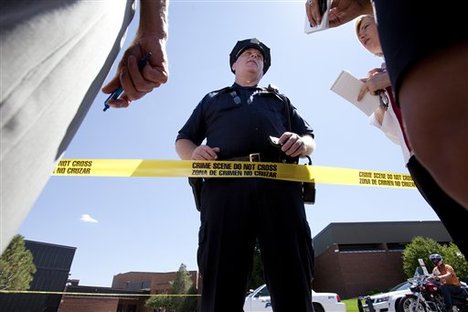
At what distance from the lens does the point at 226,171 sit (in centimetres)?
186

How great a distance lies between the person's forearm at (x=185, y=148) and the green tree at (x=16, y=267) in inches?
859

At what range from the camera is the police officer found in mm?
1560

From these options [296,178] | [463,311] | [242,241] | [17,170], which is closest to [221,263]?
[242,241]

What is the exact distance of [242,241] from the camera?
1634 millimetres

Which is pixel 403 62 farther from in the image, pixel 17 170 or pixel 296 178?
pixel 296 178

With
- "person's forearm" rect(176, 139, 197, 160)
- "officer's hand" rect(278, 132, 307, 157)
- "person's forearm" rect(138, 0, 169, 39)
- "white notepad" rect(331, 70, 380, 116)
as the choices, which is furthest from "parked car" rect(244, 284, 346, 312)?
"person's forearm" rect(138, 0, 169, 39)

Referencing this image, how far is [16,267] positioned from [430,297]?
73.4 ft

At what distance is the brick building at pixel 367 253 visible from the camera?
87.6 ft

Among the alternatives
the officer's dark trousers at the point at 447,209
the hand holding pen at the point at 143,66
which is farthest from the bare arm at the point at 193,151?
the officer's dark trousers at the point at 447,209

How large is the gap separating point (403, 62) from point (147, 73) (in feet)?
2.15

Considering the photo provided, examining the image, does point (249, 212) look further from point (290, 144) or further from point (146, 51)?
point (146, 51)

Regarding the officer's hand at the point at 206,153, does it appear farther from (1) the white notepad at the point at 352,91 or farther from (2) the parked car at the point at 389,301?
(2) the parked car at the point at 389,301

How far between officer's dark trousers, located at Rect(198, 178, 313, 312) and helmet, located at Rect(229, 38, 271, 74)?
1183mm

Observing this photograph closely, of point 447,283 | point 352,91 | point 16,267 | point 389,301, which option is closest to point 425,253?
point 389,301
